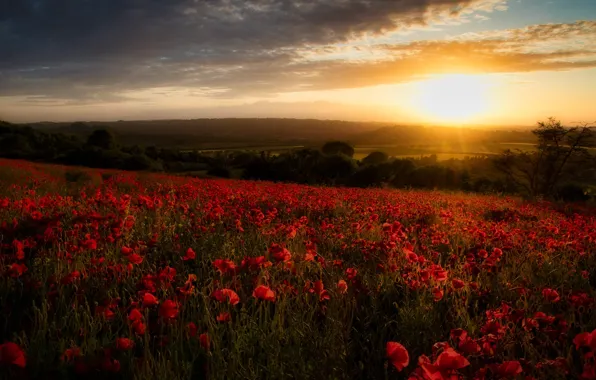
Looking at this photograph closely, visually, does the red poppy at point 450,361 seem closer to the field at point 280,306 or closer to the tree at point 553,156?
the field at point 280,306

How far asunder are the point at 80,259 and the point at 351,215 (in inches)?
210

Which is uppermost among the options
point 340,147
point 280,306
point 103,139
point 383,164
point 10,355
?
point 103,139

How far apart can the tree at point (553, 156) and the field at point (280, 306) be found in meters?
31.1

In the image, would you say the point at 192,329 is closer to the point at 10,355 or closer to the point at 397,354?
the point at 10,355

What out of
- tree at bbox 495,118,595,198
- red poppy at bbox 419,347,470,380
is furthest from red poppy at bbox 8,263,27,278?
tree at bbox 495,118,595,198

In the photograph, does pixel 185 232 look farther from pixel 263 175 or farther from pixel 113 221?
pixel 263 175

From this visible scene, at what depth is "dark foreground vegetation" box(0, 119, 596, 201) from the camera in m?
34.3

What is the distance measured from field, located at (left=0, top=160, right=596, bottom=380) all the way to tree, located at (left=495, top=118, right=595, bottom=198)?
31116mm

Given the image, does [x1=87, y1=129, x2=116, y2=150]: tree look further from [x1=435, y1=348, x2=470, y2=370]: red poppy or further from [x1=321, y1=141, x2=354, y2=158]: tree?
[x1=435, y1=348, x2=470, y2=370]: red poppy

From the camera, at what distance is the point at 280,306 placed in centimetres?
305

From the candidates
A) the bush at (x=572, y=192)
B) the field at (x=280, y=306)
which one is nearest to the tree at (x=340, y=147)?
the bush at (x=572, y=192)

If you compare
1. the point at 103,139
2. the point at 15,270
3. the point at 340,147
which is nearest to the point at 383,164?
the point at 340,147

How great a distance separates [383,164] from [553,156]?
24.7m

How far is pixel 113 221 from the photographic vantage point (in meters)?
5.16
